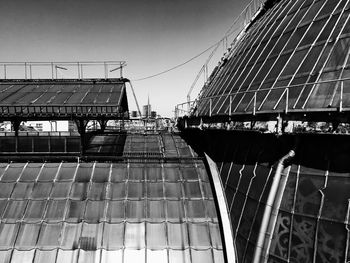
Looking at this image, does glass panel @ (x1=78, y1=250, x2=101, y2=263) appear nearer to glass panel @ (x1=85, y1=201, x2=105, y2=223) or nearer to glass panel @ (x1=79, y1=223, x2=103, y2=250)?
glass panel @ (x1=79, y1=223, x2=103, y2=250)

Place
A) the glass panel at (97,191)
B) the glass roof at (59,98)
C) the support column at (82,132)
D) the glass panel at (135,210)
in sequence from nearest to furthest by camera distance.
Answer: the glass panel at (135,210), the glass panel at (97,191), the glass roof at (59,98), the support column at (82,132)

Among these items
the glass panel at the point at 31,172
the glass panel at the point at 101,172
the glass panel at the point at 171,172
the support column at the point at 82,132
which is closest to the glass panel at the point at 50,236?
the glass panel at the point at 101,172

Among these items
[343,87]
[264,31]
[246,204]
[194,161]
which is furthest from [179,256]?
[264,31]

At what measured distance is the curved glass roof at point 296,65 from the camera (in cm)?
1287

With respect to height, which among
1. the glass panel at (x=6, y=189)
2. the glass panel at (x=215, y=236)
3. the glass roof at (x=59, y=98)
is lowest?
the glass panel at (x=215, y=236)

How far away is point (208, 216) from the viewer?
56.1 feet

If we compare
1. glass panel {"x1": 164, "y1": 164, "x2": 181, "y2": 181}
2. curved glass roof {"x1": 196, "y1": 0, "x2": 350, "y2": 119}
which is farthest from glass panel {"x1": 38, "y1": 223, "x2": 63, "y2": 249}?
curved glass roof {"x1": 196, "y1": 0, "x2": 350, "y2": 119}

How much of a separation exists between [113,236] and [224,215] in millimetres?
6736

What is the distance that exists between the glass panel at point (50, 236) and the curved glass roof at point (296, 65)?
12572 millimetres

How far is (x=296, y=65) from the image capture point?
15.4 metres

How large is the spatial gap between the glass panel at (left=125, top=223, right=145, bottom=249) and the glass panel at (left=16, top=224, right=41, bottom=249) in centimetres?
525

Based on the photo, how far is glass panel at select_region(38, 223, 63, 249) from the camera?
51.0 ft

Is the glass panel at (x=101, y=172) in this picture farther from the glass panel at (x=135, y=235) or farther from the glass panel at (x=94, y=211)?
the glass panel at (x=135, y=235)

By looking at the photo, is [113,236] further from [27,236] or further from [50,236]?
[27,236]
